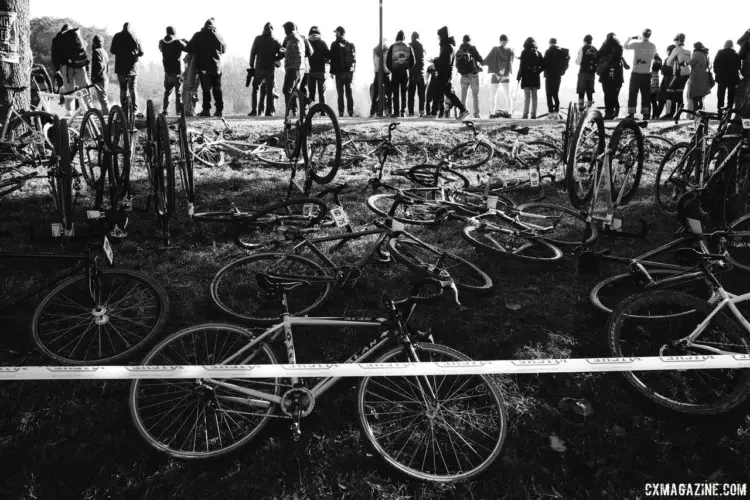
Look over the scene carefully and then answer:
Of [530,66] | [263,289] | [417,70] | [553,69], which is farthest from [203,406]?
[553,69]

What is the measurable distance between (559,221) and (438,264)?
2.43 meters

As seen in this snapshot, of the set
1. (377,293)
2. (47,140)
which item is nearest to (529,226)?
(377,293)

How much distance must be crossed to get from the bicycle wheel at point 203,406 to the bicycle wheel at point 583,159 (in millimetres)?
4167

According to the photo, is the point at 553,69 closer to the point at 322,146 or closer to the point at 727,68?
the point at 727,68

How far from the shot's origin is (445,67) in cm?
1414

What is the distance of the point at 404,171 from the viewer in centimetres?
881

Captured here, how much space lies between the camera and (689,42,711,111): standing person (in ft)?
45.9

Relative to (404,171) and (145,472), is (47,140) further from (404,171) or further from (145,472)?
(145,472)

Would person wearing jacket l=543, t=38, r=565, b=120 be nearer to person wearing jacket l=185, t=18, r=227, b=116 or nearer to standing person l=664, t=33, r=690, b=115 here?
standing person l=664, t=33, r=690, b=115

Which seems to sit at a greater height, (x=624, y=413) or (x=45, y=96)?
(x=45, y=96)

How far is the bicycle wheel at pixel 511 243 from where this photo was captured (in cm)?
603

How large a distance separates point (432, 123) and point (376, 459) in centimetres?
1060

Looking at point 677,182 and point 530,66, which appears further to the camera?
point 530,66

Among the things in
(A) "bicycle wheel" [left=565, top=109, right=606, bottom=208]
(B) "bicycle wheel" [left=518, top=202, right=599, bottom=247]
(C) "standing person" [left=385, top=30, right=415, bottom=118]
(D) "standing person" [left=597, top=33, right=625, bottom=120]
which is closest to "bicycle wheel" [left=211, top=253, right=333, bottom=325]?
(B) "bicycle wheel" [left=518, top=202, right=599, bottom=247]
